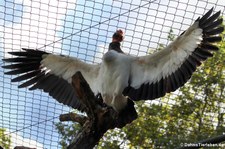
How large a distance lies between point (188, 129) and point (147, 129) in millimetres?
757

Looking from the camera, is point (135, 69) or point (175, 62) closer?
point (175, 62)

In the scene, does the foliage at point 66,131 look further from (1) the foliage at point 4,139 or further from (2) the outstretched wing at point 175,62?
(2) the outstretched wing at point 175,62

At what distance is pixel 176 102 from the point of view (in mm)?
9250

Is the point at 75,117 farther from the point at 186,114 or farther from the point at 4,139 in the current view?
the point at 186,114

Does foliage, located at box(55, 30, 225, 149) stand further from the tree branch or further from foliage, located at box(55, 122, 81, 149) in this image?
the tree branch

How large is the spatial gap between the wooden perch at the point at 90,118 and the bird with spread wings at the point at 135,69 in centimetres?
45

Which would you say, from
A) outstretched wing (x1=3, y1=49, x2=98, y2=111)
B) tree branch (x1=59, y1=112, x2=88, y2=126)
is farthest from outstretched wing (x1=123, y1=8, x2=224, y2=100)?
tree branch (x1=59, y1=112, x2=88, y2=126)

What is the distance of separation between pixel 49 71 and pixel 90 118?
1759 mm

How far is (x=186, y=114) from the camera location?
362 inches

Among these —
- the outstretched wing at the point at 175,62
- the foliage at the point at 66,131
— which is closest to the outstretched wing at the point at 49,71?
the outstretched wing at the point at 175,62

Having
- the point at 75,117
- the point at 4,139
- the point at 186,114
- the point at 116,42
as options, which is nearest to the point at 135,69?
the point at 116,42

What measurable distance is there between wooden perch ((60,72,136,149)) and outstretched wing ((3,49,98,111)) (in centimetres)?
129

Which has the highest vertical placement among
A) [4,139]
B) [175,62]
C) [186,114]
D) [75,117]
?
[175,62]

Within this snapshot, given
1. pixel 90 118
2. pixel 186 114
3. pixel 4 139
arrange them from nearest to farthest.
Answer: pixel 90 118 < pixel 4 139 < pixel 186 114
